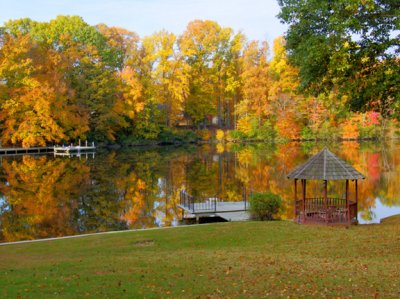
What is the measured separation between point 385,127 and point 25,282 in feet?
227

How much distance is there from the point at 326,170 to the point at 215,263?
8674mm

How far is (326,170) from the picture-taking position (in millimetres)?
17938

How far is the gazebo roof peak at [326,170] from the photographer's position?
58.3ft

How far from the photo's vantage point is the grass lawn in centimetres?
835

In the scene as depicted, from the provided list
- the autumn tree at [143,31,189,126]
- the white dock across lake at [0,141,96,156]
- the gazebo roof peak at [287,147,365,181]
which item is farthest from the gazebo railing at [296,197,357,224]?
the autumn tree at [143,31,189,126]

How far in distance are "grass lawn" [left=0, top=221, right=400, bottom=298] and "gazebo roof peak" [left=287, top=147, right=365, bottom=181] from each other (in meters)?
2.06

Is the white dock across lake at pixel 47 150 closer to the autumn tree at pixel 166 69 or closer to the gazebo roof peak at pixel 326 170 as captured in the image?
the autumn tree at pixel 166 69

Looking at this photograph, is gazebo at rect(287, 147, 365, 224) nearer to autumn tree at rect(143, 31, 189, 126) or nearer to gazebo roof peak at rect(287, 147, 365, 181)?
gazebo roof peak at rect(287, 147, 365, 181)

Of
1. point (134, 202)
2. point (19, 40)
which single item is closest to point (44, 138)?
point (19, 40)

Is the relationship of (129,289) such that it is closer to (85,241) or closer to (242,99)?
(85,241)

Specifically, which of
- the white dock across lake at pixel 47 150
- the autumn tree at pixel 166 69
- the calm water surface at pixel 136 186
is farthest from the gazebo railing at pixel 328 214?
the autumn tree at pixel 166 69

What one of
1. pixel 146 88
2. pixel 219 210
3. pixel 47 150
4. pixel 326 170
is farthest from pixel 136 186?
pixel 146 88

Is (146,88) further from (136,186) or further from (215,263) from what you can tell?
(215,263)

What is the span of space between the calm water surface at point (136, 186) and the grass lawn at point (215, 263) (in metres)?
4.93
